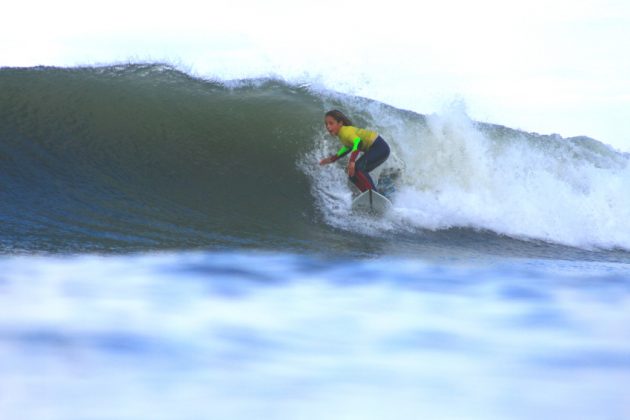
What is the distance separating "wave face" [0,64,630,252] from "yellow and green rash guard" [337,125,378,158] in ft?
2.58

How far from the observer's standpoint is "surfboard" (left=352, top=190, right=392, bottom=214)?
794 cm

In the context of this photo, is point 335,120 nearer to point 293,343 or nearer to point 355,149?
point 355,149

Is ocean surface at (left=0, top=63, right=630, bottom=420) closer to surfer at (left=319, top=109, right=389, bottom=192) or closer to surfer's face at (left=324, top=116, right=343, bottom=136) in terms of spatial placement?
surfer at (left=319, top=109, right=389, bottom=192)

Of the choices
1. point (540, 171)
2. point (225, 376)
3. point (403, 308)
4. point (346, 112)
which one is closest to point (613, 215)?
point (540, 171)

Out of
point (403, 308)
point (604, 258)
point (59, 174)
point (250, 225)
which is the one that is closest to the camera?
point (403, 308)

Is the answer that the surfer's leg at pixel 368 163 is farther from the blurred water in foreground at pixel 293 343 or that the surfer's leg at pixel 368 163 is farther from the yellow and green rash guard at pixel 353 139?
the blurred water in foreground at pixel 293 343

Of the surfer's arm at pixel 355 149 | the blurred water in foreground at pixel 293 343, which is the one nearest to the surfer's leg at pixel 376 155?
the surfer's arm at pixel 355 149

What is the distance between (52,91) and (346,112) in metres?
4.35

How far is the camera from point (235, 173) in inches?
343

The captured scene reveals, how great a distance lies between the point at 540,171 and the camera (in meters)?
10.6

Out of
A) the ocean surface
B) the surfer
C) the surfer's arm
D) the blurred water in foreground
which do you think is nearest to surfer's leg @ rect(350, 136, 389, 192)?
the surfer

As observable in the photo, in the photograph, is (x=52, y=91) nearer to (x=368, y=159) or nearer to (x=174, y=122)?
(x=174, y=122)

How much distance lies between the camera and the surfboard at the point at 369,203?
7941mm

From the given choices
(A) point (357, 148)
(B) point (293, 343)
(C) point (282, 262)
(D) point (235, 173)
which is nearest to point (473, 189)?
(A) point (357, 148)
